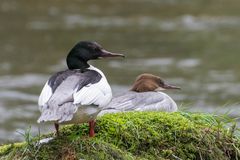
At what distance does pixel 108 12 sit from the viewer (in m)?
23.7

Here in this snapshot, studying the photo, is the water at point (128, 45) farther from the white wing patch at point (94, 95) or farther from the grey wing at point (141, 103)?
the white wing patch at point (94, 95)

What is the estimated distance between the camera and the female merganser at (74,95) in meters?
5.49

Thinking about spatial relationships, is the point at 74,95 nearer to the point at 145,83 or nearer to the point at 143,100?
the point at 143,100

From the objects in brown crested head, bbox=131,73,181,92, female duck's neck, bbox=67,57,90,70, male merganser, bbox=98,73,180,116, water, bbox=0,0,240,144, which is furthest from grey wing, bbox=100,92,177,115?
water, bbox=0,0,240,144

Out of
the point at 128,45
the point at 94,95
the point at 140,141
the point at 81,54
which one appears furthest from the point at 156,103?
the point at 128,45

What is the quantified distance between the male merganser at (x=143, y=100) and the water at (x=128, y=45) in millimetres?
2884

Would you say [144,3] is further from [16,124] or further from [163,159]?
[163,159]

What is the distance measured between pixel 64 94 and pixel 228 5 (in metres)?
19.7

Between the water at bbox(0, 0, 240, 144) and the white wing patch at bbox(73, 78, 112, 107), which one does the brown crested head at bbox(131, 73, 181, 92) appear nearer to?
the white wing patch at bbox(73, 78, 112, 107)

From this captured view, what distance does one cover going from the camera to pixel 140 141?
6102 millimetres

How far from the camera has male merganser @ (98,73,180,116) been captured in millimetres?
7957

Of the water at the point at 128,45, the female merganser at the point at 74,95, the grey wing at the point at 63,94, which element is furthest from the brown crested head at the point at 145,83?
the water at the point at 128,45

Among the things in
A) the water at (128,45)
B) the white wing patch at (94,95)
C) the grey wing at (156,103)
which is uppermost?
the white wing patch at (94,95)

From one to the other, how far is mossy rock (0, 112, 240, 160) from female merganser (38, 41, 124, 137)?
0.17 metres
